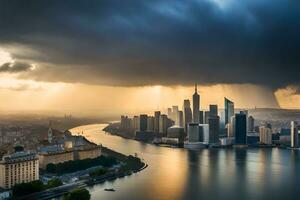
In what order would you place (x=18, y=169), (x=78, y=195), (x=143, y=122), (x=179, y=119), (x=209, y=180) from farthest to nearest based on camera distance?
(x=179, y=119)
(x=143, y=122)
(x=209, y=180)
(x=18, y=169)
(x=78, y=195)

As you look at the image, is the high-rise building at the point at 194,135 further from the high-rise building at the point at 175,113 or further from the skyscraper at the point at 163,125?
the high-rise building at the point at 175,113

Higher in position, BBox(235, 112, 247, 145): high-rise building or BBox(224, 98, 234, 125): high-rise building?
BBox(224, 98, 234, 125): high-rise building

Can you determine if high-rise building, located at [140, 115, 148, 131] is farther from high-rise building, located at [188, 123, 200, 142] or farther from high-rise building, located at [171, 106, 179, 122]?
high-rise building, located at [188, 123, 200, 142]

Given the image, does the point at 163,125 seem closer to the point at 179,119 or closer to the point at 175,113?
the point at 179,119

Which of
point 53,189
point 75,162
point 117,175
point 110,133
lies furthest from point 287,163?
point 110,133

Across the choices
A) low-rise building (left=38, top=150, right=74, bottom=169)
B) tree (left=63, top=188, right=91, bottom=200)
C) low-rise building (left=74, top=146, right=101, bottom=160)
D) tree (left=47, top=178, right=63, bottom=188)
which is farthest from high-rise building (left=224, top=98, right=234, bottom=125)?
tree (left=63, top=188, right=91, bottom=200)

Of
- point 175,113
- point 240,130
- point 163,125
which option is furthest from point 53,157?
point 175,113
